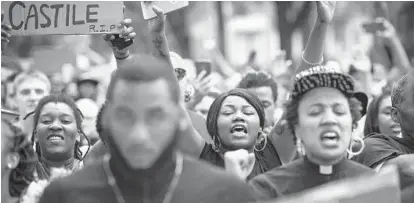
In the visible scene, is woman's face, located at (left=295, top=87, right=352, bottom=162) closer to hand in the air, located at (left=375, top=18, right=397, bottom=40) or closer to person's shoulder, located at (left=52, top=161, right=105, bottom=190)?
person's shoulder, located at (left=52, top=161, right=105, bottom=190)

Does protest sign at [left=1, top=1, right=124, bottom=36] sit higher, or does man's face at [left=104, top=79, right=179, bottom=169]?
protest sign at [left=1, top=1, right=124, bottom=36]

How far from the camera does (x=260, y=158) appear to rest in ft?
19.2

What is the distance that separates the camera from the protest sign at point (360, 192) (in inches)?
132

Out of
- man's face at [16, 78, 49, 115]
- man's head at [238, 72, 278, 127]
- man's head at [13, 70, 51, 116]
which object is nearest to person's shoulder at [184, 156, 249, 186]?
man's head at [238, 72, 278, 127]

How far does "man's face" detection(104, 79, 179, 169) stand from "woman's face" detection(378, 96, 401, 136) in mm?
3634

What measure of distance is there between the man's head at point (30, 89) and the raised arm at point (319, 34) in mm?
4138

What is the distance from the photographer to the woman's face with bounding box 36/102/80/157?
5902mm

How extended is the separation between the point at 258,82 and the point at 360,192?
4636mm

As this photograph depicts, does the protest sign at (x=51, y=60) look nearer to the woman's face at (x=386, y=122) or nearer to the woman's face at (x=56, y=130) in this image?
the woman's face at (x=386, y=122)

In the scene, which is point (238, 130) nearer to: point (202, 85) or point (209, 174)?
point (209, 174)

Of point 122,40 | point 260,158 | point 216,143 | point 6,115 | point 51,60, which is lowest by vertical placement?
point 260,158

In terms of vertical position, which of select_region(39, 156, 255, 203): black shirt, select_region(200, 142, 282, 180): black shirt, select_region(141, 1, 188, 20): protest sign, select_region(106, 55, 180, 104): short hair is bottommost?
select_region(200, 142, 282, 180): black shirt

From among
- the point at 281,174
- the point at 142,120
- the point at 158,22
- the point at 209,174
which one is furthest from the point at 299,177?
the point at 158,22

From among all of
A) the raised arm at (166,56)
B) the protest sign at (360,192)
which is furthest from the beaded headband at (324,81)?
the raised arm at (166,56)
